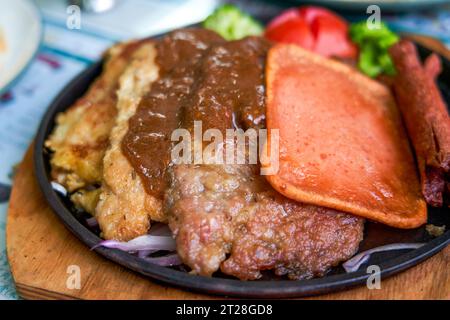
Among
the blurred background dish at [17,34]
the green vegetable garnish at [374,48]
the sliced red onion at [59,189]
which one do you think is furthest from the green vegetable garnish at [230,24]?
the sliced red onion at [59,189]

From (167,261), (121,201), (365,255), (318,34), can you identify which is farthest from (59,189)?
(318,34)

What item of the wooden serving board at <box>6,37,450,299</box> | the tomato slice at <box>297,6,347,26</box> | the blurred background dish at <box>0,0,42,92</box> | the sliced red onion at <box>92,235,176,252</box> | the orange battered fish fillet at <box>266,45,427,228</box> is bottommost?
the wooden serving board at <box>6,37,450,299</box>

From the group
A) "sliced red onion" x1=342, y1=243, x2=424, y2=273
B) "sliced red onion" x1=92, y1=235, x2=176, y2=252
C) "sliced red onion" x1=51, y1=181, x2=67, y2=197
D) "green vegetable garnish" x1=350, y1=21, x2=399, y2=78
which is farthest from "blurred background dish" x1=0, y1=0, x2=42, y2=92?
"sliced red onion" x1=342, y1=243, x2=424, y2=273

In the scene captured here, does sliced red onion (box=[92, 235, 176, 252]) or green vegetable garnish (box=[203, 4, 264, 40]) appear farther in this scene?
green vegetable garnish (box=[203, 4, 264, 40])

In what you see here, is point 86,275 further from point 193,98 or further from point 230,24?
point 230,24

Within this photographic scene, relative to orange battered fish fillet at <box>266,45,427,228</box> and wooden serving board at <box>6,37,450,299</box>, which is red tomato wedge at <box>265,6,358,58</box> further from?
wooden serving board at <box>6,37,450,299</box>

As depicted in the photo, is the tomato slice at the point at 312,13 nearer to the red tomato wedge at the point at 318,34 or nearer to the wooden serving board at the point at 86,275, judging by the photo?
the red tomato wedge at the point at 318,34

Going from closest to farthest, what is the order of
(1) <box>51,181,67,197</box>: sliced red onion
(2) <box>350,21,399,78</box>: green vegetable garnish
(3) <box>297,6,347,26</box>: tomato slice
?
1. (1) <box>51,181,67,197</box>: sliced red onion
2. (2) <box>350,21,399,78</box>: green vegetable garnish
3. (3) <box>297,6,347,26</box>: tomato slice
